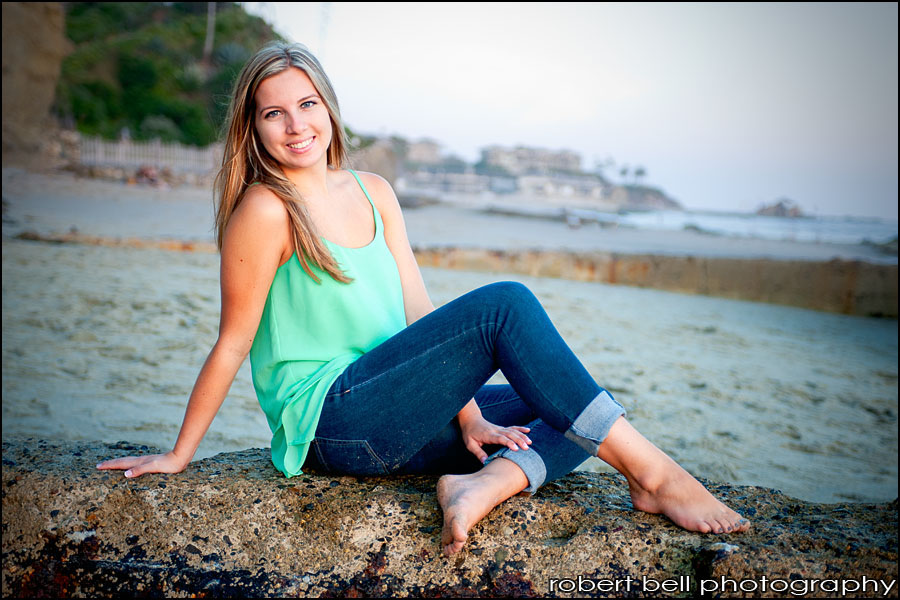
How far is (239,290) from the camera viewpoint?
174cm

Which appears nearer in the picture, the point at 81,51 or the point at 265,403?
the point at 265,403

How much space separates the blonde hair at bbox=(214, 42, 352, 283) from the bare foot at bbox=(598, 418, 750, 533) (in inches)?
33.4

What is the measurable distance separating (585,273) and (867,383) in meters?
3.97

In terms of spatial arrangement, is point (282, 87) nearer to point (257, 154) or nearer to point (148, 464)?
point (257, 154)

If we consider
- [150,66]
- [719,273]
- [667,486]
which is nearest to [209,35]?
[150,66]

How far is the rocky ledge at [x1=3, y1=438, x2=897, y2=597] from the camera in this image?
5.07 feet

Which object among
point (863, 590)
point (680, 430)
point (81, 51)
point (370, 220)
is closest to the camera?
point (863, 590)

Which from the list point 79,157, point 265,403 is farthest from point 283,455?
point 79,157

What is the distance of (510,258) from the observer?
341 inches

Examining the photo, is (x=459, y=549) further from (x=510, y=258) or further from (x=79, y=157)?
(x=79, y=157)

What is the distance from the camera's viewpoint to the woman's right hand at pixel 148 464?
1.78 m

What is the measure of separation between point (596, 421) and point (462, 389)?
0.35m

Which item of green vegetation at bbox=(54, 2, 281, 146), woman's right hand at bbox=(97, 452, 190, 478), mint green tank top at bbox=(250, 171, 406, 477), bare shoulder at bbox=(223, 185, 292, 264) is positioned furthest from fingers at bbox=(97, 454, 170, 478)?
green vegetation at bbox=(54, 2, 281, 146)

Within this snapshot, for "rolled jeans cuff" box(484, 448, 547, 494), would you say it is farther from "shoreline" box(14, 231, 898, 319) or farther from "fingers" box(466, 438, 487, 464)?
"shoreline" box(14, 231, 898, 319)
